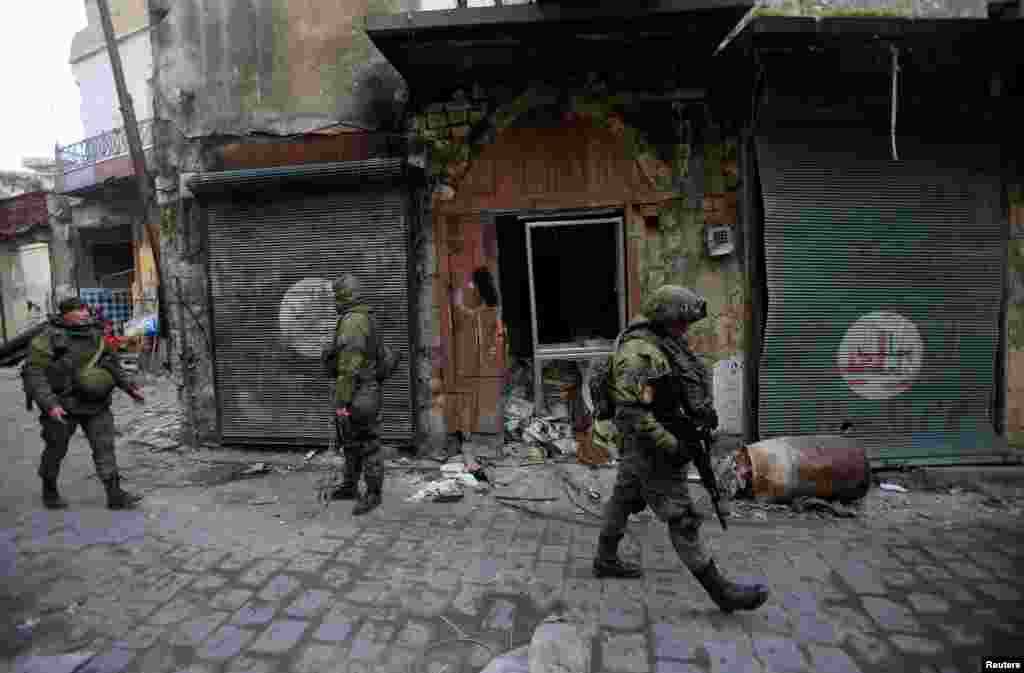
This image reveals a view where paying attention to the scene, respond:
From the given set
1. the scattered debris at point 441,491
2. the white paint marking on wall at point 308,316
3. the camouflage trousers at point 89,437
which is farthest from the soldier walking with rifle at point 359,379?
the camouflage trousers at point 89,437

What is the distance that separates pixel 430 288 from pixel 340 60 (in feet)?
9.05

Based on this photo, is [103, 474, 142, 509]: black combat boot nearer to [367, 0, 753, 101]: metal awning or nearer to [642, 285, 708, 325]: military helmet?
[367, 0, 753, 101]: metal awning

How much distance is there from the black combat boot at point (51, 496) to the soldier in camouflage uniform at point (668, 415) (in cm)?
502

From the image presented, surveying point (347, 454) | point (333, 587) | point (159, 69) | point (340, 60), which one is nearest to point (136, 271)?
point (159, 69)

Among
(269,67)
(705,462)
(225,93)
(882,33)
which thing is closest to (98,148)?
(225,93)

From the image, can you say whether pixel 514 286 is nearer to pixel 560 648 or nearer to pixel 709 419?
pixel 709 419

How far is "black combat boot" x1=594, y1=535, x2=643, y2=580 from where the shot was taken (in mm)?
3746

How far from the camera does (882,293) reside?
18.9 feet

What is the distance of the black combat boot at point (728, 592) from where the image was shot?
3223 millimetres

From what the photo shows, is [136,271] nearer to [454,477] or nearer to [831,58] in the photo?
[454,477]

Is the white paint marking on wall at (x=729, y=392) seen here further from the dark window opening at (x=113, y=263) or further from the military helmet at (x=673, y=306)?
the dark window opening at (x=113, y=263)

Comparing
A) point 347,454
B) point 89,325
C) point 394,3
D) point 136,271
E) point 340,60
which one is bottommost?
point 347,454

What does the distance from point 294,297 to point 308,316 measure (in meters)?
0.27

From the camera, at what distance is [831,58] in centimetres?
540
